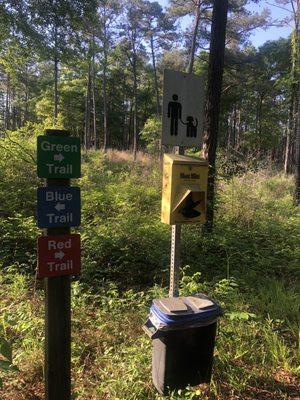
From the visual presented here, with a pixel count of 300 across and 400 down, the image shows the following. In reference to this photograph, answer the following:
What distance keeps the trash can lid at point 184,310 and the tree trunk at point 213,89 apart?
12.4 feet

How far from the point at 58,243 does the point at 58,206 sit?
21 centimetres

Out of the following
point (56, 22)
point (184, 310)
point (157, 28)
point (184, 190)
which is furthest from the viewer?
point (157, 28)

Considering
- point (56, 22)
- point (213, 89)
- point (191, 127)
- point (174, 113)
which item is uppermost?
point (56, 22)

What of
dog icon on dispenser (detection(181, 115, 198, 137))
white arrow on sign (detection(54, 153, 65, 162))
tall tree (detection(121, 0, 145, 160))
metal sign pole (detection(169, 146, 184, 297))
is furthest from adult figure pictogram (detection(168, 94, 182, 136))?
tall tree (detection(121, 0, 145, 160))

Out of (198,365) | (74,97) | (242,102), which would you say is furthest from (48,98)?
(198,365)

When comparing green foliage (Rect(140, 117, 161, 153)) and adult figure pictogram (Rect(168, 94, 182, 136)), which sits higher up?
green foliage (Rect(140, 117, 161, 153))

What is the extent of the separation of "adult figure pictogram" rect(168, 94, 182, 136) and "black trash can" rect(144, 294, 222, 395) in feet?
4.54

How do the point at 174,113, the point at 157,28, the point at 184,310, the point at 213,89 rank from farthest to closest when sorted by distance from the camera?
1. the point at 157,28
2. the point at 213,89
3. the point at 174,113
4. the point at 184,310

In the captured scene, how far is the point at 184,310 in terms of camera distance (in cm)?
256

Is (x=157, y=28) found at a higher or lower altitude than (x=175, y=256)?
higher

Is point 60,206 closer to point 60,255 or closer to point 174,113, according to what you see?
point 60,255

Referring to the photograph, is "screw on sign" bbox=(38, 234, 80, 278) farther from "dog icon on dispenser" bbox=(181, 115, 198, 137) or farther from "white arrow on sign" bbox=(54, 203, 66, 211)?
"dog icon on dispenser" bbox=(181, 115, 198, 137)

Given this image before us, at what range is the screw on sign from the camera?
1968 millimetres

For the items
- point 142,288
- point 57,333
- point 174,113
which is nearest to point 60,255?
point 57,333
